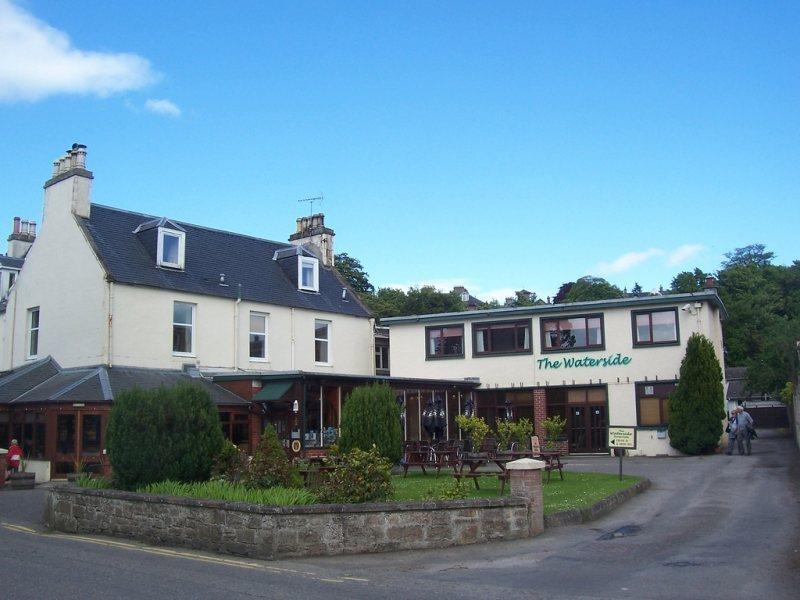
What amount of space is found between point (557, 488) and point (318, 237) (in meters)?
24.6

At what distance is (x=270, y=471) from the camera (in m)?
14.6

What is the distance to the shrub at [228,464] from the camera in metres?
15.7

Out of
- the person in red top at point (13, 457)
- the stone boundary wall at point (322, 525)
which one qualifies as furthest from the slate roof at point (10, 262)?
the stone boundary wall at point (322, 525)

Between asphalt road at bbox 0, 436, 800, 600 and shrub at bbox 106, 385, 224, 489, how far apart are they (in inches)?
56.7

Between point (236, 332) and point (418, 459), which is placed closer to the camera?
point (418, 459)

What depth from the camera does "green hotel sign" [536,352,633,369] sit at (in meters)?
31.9

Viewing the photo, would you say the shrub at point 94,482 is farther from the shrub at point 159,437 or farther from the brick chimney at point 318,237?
the brick chimney at point 318,237

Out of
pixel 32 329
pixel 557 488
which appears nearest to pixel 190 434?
pixel 557 488

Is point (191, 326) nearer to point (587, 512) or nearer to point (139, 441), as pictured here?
point (139, 441)

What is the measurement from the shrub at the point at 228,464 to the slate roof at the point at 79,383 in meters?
8.63

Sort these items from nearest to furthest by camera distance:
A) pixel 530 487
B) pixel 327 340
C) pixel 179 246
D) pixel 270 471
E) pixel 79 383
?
1. pixel 530 487
2. pixel 270 471
3. pixel 79 383
4. pixel 179 246
5. pixel 327 340

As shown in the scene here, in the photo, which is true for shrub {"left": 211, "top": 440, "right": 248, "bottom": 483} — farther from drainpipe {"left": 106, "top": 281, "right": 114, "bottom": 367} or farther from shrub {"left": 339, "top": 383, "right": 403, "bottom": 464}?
drainpipe {"left": 106, "top": 281, "right": 114, "bottom": 367}

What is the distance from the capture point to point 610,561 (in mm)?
11273

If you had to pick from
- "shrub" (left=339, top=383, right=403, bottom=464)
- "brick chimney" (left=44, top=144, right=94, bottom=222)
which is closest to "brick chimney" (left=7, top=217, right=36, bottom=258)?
"brick chimney" (left=44, top=144, right=94, bottom=222)
